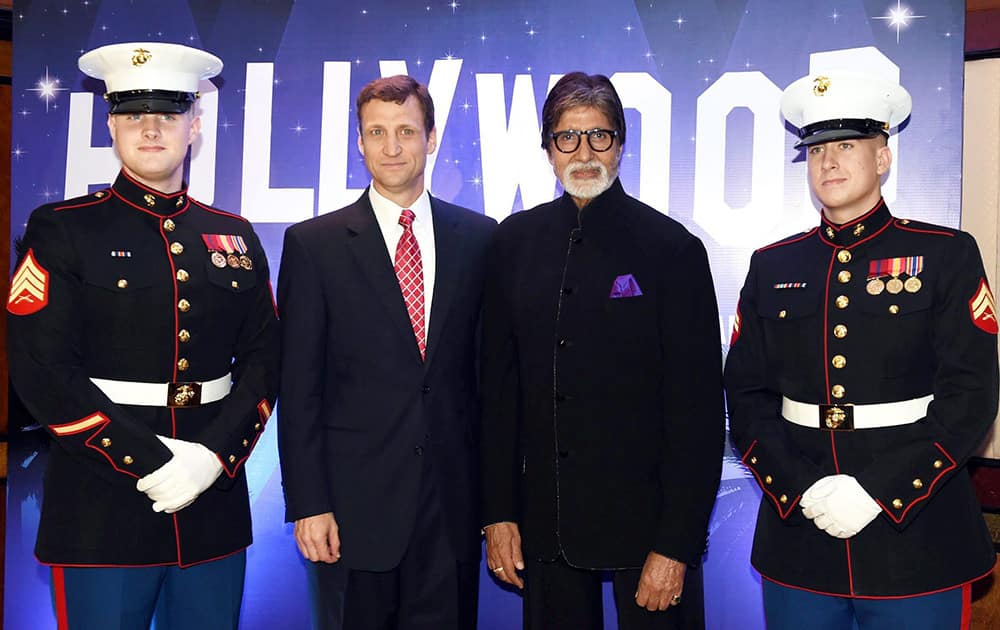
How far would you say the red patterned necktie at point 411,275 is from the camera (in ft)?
8.55

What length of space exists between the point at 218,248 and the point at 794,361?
1.68m

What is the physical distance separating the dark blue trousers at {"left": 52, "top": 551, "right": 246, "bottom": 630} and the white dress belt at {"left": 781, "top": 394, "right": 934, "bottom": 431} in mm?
1687

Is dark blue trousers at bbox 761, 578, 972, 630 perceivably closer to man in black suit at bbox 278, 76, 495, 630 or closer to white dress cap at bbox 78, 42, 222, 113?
man in black suit at bbox 278, 76, 495, 630

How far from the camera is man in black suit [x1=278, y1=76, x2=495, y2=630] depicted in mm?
2512

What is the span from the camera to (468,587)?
8.55 feet

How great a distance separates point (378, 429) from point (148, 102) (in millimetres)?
1121

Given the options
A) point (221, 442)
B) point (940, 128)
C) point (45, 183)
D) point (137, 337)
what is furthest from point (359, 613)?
point (940, 128)

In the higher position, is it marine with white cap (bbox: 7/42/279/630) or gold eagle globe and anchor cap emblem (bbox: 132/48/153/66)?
gold eagle globe and anchor cap emblem (bbox: 132/48/153/66)

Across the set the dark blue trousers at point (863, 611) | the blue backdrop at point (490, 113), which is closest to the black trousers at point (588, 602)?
the dark blue trousers at point (863, 611)

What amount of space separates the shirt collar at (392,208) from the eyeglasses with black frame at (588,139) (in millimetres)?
459

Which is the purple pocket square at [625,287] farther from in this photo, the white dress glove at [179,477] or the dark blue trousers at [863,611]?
the white dress glove at [179,477]

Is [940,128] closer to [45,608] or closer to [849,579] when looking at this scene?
[849,579]

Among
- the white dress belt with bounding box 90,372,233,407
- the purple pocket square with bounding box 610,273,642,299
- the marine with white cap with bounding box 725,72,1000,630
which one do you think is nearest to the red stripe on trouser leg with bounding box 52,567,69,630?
the white dress belt with bounding box 90,372,233,407

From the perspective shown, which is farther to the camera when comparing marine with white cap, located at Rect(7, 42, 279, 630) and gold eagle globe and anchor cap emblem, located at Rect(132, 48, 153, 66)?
gold eagle globe and anchor cap emblem, located at Rect(132, 48, 153, 66)
